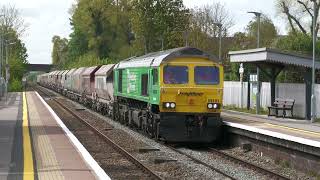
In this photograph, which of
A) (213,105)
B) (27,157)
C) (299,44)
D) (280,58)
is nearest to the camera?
(27,157)

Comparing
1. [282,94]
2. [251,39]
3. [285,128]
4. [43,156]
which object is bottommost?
[43,156]

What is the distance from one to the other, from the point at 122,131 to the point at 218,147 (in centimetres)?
564

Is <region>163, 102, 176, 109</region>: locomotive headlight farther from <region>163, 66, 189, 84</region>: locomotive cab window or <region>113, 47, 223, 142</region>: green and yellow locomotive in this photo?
<region>163, 66, 189, 84</region>: locomotive cab window

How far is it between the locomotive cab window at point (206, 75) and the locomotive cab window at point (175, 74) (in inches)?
12.8

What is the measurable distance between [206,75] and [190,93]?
0.85 m

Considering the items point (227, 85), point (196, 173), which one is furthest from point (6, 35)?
point (196, 173)

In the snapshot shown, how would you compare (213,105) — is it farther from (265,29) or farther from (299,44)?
(265,29)

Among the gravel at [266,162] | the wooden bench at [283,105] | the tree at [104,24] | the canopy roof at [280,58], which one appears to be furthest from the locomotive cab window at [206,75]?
the tree at [104,24]

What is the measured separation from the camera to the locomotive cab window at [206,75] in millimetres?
18734

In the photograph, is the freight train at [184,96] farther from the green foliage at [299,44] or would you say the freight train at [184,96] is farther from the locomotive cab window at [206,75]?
the green foliage at [299,44]

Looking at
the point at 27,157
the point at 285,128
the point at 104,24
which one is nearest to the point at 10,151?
the point at 27,157

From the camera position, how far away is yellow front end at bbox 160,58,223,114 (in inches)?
721

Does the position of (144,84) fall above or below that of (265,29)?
below

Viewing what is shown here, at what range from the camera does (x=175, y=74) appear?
18.6 metres
